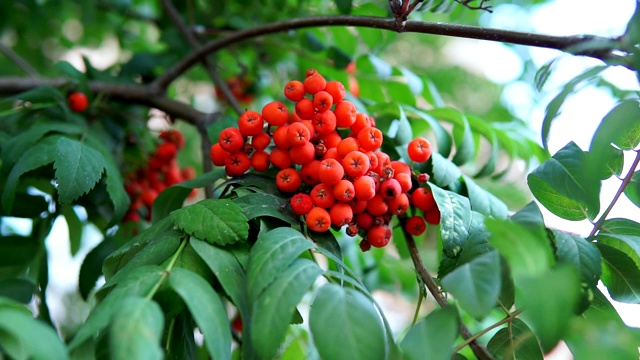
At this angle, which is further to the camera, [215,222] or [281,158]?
[281,158]

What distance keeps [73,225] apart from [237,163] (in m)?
0.40

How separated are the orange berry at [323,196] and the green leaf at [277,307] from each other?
16 centimetres

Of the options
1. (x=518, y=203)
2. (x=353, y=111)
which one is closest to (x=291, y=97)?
(x=353, y=111)

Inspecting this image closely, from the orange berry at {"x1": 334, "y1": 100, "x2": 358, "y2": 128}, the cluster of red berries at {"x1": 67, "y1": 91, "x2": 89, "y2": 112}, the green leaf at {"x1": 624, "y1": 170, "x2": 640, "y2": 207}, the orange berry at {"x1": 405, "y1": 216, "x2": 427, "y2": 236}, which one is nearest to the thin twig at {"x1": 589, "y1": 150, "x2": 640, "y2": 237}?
the green leaf at {"x1": 624, "y1": 170, "x2": 640, "y2": 207}

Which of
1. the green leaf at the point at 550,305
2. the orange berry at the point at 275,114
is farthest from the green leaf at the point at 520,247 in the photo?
the orange berry at the point at 275,114

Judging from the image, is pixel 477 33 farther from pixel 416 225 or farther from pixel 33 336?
pixel 33 336

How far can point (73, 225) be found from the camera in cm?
105

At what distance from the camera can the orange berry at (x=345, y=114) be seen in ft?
2.65

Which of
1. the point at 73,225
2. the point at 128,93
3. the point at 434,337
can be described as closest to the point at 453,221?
the point at 434,337

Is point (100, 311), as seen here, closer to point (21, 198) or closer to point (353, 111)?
point (353, 111)

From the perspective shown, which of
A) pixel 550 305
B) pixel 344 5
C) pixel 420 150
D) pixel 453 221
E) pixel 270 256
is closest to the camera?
pixel 550 305

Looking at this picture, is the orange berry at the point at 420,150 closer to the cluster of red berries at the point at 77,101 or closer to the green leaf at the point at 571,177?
the green leaf at the point at 571,177

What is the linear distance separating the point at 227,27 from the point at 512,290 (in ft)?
3.40

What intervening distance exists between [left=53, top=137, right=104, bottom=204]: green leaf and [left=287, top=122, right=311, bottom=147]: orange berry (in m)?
0.31
